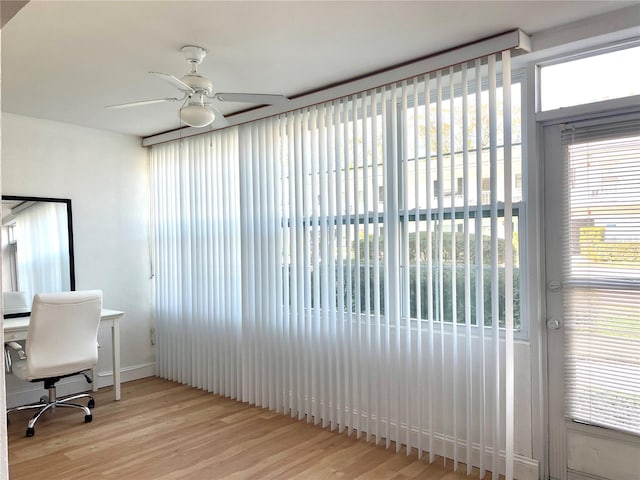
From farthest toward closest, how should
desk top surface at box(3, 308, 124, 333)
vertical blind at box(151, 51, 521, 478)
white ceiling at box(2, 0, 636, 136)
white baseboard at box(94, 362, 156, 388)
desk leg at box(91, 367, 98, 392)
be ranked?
white baseboard at box(94, 362, 156, 388), desk leg at box(91, 367, 98, 392), desk top surface at box(3, 308, 124, 333), vertical blind at box(151, 51, 521, 478), white ceiling at box(2, 0, 636, 136)

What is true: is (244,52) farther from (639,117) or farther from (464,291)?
(639,117)

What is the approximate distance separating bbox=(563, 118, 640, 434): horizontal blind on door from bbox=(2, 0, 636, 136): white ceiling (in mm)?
747

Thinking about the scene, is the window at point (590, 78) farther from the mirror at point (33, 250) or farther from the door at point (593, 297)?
the mirror at point (33, 250)

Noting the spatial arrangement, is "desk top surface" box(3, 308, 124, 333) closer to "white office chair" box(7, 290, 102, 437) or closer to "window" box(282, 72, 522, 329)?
"white office chair" box(7, 290, 102, 437)

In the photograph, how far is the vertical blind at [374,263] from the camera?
298 centimetres

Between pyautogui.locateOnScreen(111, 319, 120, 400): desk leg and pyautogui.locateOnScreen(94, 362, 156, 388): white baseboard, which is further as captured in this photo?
pyautogui.locateOnScreen(94, 362, 156, 388): white baseboard

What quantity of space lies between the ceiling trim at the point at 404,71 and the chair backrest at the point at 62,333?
201 centimetres

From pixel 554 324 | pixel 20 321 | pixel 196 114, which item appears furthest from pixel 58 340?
pixel 554 324

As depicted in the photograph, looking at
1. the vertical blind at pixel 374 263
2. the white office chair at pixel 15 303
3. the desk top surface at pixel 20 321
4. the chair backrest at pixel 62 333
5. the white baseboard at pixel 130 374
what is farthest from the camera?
the white baseboard at pixel 130 374

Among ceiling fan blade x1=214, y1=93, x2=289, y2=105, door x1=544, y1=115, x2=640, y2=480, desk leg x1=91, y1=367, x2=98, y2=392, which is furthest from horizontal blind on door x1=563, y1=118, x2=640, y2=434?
desk leg x1=91, y1=367, x2=98, y2=392

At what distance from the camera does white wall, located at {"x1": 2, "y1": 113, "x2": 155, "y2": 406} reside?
4.45 metres

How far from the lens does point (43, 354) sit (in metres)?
3.77

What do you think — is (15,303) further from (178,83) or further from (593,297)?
(593,297)

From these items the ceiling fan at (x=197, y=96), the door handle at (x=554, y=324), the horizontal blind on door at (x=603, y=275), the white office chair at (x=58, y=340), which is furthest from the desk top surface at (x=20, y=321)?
the horizontal blind on door at (x=603, y=275)
